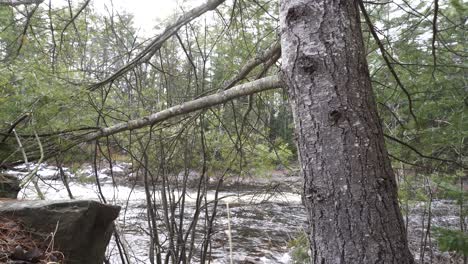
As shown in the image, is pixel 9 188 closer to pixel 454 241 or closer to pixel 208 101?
pixel 208 101

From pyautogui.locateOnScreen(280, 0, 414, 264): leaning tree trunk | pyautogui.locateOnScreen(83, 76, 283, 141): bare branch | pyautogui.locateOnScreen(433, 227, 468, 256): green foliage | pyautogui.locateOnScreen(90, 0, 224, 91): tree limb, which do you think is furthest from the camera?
pyautogui.locateOnScreen(433, 227, 468, 256): green foliage

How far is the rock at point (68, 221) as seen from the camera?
2.06m

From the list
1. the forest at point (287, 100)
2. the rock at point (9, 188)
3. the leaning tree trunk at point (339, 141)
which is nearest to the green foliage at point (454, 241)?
the forest at point (287, 100)

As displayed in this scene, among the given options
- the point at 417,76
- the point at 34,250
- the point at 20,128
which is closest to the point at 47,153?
the point at 20,128

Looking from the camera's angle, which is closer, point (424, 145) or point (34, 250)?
point (34, 250)

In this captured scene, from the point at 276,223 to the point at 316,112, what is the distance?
6755 mm

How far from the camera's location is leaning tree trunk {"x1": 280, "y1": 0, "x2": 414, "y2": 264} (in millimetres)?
1094

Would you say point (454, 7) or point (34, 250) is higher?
point (454, 7)

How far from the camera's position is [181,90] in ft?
14.9

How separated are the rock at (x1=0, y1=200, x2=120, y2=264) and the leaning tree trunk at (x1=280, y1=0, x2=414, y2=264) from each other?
155cm

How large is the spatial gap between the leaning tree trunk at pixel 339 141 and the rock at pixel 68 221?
5.10 feet

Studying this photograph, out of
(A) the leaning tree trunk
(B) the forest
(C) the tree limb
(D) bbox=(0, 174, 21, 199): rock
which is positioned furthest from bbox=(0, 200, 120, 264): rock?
(A) the leaning tree trunk

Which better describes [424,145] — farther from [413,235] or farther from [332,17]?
[413,235]

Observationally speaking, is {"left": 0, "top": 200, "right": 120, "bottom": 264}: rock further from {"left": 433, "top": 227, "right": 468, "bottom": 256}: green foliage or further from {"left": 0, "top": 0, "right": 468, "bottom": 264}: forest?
Result: {"left": 433, "top": 227, "right": 468, "bottom": 256}: green foliage
